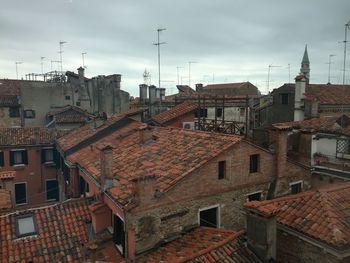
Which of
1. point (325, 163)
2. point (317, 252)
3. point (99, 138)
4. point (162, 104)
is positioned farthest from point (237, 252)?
point (162, 104)

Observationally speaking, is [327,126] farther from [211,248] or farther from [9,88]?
[9,88]

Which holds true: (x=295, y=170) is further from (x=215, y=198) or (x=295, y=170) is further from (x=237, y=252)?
(x=237, y=252)

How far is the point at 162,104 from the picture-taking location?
2608 cm

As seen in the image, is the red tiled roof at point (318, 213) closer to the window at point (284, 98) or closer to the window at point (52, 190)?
the window at point (284, 98)

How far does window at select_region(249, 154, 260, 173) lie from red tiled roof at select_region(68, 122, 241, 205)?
1.30 m

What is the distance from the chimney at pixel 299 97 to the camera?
26.8m

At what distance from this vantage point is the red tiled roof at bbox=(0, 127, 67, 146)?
23438 mm

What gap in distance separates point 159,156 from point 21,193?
14623 millimetres

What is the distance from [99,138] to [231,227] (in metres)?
10.6

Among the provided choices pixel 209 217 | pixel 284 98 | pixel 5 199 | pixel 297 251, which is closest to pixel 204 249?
pixel 297 251

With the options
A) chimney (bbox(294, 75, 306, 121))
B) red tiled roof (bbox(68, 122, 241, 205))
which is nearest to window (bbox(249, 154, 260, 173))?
red tiled roof (bbox(68, 122, 241, 205))

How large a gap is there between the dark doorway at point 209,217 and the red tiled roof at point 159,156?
6.39 feet

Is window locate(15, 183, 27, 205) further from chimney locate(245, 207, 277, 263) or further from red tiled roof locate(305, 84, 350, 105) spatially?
red tiled roof locate(305, 84, 350, 105)

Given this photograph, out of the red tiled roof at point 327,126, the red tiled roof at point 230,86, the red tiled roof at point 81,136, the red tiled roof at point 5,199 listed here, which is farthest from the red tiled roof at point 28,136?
the red tiled roof at point 230,86
